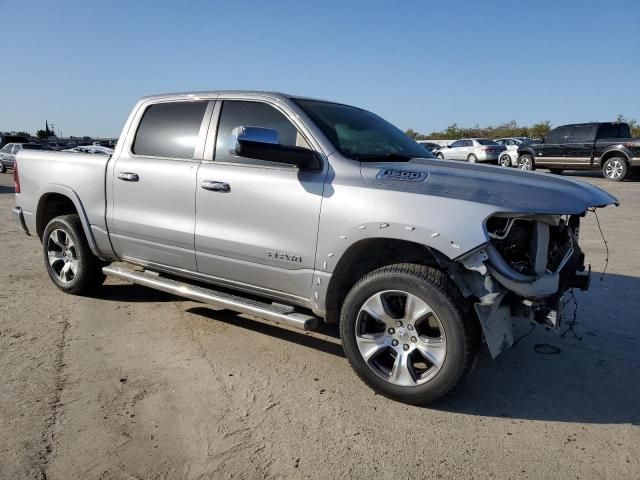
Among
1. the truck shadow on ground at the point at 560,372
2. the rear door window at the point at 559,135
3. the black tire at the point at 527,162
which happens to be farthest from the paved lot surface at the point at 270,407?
the black tire at the point at 527,162

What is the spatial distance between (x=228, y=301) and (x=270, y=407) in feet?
3.14

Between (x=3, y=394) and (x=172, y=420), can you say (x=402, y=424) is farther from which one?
(x=3, y=394)

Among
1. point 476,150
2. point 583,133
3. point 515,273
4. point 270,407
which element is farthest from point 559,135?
point 270,407

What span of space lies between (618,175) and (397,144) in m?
16.1

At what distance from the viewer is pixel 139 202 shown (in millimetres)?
4461

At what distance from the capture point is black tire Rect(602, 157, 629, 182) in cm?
1727

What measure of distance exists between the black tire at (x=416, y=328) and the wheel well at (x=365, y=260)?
0.52 feet

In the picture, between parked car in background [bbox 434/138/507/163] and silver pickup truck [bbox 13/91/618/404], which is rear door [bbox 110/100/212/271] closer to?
silver pickup truck [bbox 13/91/618/404]

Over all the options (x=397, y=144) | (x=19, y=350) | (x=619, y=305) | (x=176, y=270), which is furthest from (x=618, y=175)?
(x=19, y=350)

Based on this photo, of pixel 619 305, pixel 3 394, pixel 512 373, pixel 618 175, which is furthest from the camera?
pixel 618 175

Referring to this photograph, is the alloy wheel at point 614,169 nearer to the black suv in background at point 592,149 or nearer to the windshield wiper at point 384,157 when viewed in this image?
the black suv in background at point 592,149

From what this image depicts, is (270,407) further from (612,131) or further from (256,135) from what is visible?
(612,131)

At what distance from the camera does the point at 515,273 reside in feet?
9.69

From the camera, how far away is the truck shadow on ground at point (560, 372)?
3215 mm
